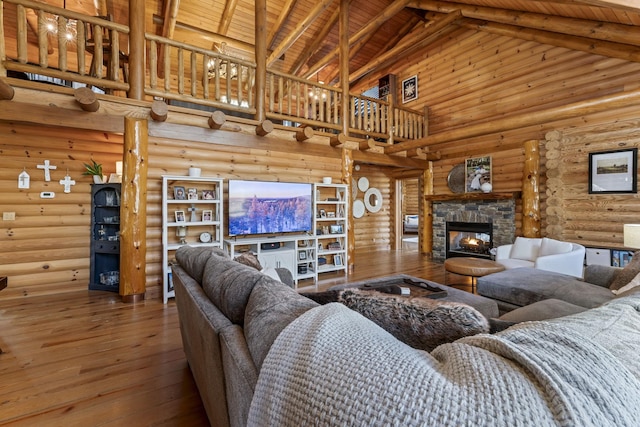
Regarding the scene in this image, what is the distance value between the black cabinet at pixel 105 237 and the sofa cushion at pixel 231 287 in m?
3.50

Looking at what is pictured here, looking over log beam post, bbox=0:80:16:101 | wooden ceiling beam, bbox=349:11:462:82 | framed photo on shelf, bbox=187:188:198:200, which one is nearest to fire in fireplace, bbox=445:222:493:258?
wooden ceiling beam, bbox=349:11:462:82

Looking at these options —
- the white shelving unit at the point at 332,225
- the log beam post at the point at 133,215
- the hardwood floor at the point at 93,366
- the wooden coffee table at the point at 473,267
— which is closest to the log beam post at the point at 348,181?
the white shelving unit at the point at 332,225

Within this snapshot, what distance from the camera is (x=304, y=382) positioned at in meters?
0.57

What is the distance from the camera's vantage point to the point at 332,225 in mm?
5543

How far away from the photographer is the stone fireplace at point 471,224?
5.40 meters

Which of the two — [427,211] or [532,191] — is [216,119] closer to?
[427,211]

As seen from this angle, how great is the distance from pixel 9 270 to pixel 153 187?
2.18 meters

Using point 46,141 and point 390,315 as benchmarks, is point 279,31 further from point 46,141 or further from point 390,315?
point 390,315

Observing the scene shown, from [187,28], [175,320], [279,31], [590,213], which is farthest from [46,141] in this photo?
[590,213]

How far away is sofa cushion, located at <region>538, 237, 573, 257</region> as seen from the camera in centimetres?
378

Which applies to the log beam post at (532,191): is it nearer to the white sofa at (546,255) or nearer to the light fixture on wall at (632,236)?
the white sofa at (546,255)

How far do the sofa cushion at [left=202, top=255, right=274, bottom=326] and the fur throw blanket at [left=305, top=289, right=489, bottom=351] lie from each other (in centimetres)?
45

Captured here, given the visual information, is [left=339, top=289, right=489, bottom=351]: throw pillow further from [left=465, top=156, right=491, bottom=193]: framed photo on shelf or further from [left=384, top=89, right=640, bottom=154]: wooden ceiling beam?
[left=465, top=156, right=491, bottom=193]: framed photo on shelf

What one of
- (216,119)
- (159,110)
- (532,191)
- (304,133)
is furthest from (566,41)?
(159,110)
